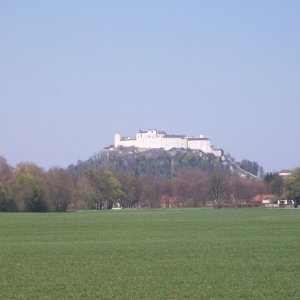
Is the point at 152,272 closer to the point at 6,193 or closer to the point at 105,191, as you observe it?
the point at 6,193

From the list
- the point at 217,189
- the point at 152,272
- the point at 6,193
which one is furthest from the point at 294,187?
the point at 152,272

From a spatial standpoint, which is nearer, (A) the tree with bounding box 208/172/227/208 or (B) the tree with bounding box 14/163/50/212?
(B) the tree with bounding box 14/163/50/212

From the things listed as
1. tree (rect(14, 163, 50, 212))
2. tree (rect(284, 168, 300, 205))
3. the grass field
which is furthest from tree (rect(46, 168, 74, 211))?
the grass field

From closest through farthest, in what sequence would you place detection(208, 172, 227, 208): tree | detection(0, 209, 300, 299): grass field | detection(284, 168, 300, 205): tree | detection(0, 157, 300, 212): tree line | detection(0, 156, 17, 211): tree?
detection(0, 209, 300, 299): grass field → detection(0, 156, 17, 211): tree → detection(0, 157, 300, 212): tree line → detection(284, 168, 300, 205): tree → detection(208, 172, 227, 208): tree

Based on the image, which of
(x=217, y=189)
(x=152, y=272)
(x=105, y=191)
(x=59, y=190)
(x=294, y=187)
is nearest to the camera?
(x=152, y=272)

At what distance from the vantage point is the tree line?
133 m

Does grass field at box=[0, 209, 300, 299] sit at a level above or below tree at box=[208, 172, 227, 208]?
below

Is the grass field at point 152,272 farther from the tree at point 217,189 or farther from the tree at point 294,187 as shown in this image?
the tree at point 217,189

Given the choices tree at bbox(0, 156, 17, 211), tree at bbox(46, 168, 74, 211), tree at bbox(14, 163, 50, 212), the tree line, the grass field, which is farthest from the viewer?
tree at bbox(46, 168, 74, 211)

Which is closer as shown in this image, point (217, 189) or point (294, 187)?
point (294, 187)

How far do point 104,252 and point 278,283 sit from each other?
43.1 feet

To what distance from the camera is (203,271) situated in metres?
23.7

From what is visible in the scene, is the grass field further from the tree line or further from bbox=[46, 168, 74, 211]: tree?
bbox=[46, 168, 74, 211]: tree

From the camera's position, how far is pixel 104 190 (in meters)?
170
